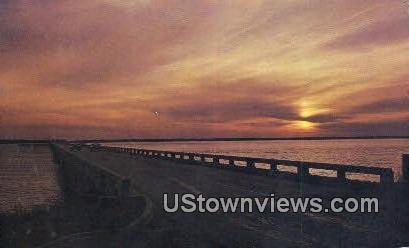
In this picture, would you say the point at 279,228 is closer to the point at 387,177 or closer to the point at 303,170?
the point at 387,177

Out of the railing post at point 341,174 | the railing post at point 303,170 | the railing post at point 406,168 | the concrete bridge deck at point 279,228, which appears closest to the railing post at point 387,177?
the concrete bridge deck at point 279,228

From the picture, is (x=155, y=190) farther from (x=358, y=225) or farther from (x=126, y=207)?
(x=358, y=225)

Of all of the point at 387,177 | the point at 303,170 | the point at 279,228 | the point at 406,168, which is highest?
the point at 406,168

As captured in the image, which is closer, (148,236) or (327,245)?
(327,245)

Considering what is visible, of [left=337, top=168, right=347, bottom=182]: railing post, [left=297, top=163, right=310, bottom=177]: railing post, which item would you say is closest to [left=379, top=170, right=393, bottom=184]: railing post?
[left=337, top=168, right=347, bottom=182]: railing post

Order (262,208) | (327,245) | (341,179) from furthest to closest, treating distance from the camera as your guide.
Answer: (341,179) → (262,208) → (327,245)

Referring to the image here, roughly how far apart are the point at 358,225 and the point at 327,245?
2303 mm

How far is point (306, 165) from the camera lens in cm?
2069

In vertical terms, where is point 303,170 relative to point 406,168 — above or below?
below

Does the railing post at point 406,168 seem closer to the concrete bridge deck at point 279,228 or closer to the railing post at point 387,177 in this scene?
the concrete bridge deck at point 279,228

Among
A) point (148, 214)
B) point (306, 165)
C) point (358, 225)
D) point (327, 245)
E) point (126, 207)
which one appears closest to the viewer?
point (327, 245)

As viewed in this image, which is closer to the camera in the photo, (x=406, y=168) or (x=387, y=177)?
(x=406, y=168)

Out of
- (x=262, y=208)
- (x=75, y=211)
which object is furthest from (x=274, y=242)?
(x=75, y=211)

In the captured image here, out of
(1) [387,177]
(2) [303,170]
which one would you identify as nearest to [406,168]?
(1) [387,177]
